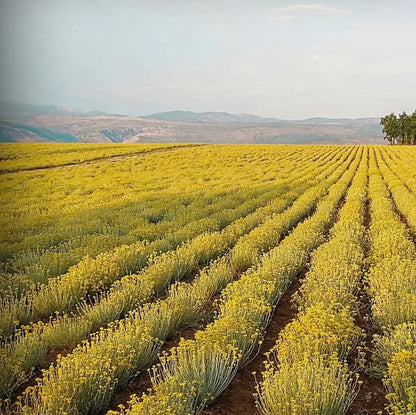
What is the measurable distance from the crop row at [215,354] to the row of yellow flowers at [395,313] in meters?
1.43

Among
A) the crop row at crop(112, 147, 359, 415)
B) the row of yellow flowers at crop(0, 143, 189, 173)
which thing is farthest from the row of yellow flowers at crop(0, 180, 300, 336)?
the row of yellow flowers at crop(0, 143, 189, 173)

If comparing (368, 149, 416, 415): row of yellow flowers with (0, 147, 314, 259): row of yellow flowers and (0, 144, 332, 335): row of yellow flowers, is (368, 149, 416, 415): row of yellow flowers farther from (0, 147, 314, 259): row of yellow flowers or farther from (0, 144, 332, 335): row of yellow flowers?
(0, 147, 314, 259): row of yellow flowers

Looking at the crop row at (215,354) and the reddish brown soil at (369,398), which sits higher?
the crop row at (215,354)

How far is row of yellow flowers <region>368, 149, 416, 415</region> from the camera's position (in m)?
4.27

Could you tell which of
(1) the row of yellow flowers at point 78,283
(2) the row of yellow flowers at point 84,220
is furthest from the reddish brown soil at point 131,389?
(2) the row of yellow flowers at point 84,220

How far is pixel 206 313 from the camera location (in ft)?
23.0

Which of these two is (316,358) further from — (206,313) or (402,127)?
(402,127)

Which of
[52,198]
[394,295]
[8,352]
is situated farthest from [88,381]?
[52,198]

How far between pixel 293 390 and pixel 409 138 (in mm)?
94464

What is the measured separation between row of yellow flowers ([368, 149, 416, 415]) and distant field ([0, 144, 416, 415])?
31 mm

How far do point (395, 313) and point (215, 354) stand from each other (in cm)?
269

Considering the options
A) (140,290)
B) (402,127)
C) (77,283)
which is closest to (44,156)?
(77,283)

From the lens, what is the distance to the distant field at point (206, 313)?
4305 mm

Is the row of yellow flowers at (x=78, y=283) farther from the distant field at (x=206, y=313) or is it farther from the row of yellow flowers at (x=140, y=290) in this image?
the row of yellow flowers at (x=140, y=290)
